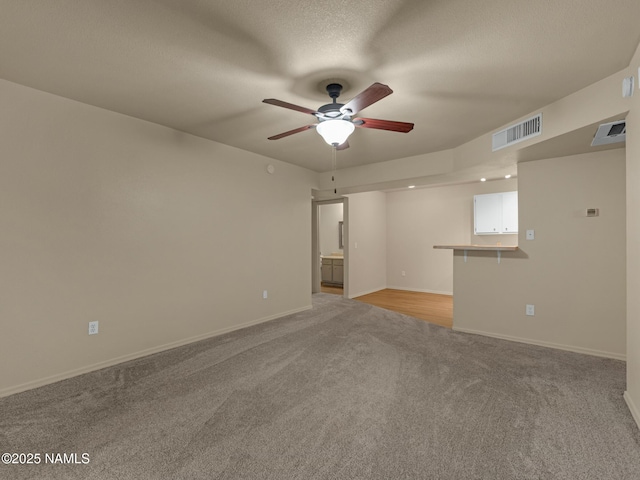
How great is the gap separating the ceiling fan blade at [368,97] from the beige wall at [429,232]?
5.07 metres

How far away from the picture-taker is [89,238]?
288 centimetres

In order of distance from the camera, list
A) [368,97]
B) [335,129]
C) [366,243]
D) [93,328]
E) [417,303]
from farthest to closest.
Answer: [366,243], [417,303], [93,328], [335,129], [368,97]

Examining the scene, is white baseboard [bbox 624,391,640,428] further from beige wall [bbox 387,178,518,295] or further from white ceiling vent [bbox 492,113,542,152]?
beige wall [bbox 387,178,518,295]

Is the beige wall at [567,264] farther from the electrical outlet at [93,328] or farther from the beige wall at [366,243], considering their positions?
the electrical outlet at [93,328]

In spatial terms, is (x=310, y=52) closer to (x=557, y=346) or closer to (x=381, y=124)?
(x=381, y=124)

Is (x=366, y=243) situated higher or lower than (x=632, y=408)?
higher

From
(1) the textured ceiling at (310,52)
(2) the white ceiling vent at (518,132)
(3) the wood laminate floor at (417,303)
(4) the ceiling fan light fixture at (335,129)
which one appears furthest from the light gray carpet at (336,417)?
(1) the textured ceiling at (310,52)

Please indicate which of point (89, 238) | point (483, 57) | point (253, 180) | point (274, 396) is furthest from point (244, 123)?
point (274, 396)

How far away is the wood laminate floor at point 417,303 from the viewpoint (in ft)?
16.0

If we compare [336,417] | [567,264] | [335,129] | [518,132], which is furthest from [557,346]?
[335,129]

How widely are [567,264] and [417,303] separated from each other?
2.77m

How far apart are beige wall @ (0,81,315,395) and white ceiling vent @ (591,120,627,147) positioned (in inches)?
148

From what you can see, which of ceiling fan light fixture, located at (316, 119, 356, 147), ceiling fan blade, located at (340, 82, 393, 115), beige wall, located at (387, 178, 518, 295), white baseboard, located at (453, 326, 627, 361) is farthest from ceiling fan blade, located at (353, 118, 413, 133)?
beige wall, located at (387, 178, 518, 295)

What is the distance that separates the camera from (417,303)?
5891mm
